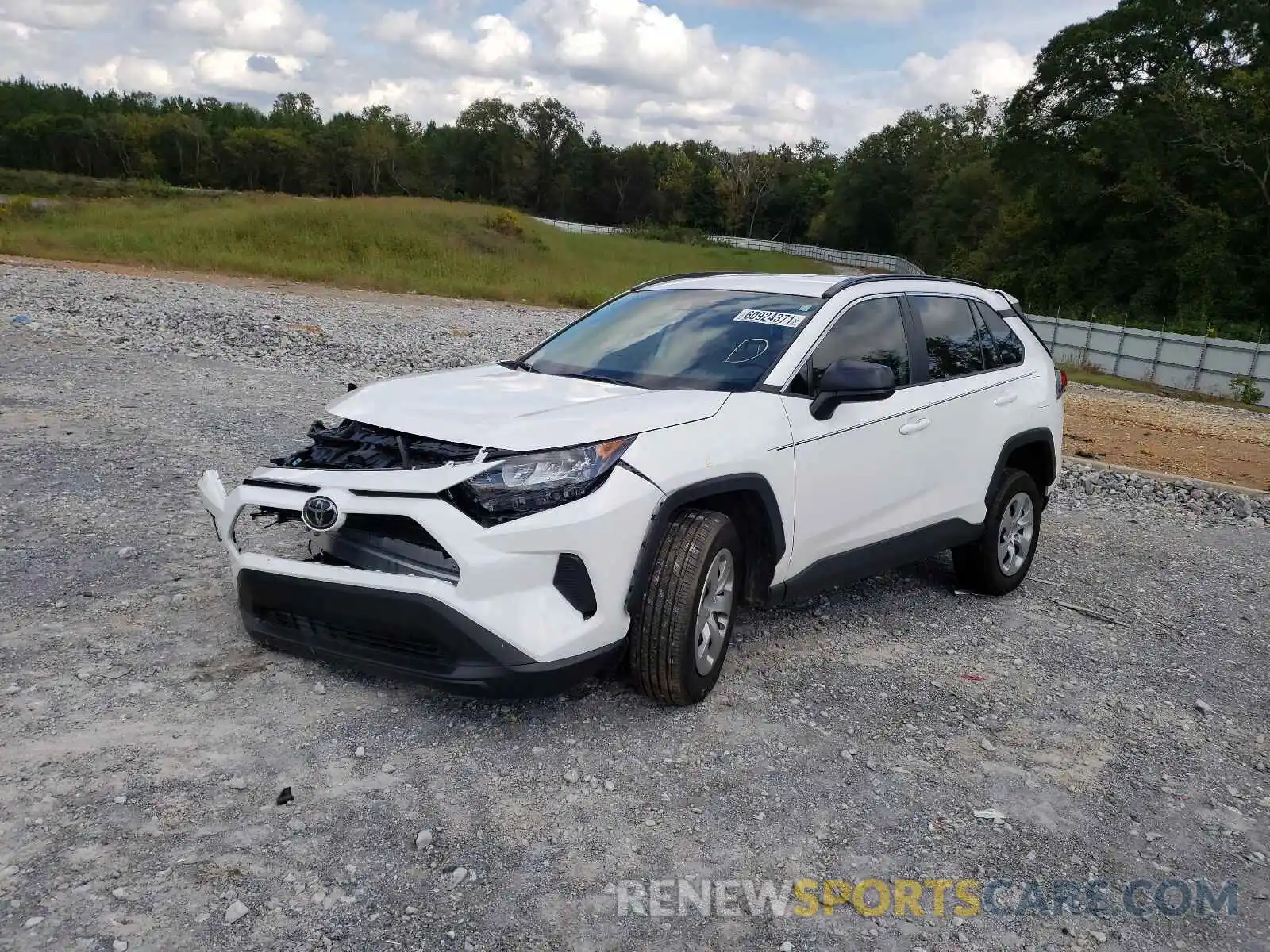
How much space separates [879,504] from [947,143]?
91633 mm

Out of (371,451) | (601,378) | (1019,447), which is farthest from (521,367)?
(1019,447)

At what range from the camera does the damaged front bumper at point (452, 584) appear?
3.37m

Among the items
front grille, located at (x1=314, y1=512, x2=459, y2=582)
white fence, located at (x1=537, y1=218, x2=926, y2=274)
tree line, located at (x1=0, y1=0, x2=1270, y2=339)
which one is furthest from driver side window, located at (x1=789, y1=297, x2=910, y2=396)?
white fence, located at (x1=537, y1=218, x2=926, y2=274)

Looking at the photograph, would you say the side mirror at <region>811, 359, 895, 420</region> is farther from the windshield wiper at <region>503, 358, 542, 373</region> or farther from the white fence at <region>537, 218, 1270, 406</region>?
the white fence at <region>537, 218, 1270, 406</region>

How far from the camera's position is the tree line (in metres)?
39.1

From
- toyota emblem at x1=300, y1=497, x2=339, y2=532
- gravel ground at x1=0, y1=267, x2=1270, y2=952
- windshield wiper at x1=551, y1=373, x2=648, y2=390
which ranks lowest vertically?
gravel ground at x1=0, y1=267, x2=1270, y2=952

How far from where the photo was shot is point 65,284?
1812cm

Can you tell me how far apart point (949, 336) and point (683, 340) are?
1646mm

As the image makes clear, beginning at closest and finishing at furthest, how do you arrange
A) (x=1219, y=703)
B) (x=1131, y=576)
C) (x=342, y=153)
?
(x=1219, y=703) < (x=1131, y=576) < (x=342, y=153)

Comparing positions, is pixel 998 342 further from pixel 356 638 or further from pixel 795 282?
pixel 356 638

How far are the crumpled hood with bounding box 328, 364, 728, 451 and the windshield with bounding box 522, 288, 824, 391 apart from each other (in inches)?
7.9

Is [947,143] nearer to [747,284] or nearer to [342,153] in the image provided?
[342,153]

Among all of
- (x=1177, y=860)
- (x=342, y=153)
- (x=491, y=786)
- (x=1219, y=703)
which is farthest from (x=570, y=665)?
(x=342, y=153)

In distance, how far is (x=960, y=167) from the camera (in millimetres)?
78312
